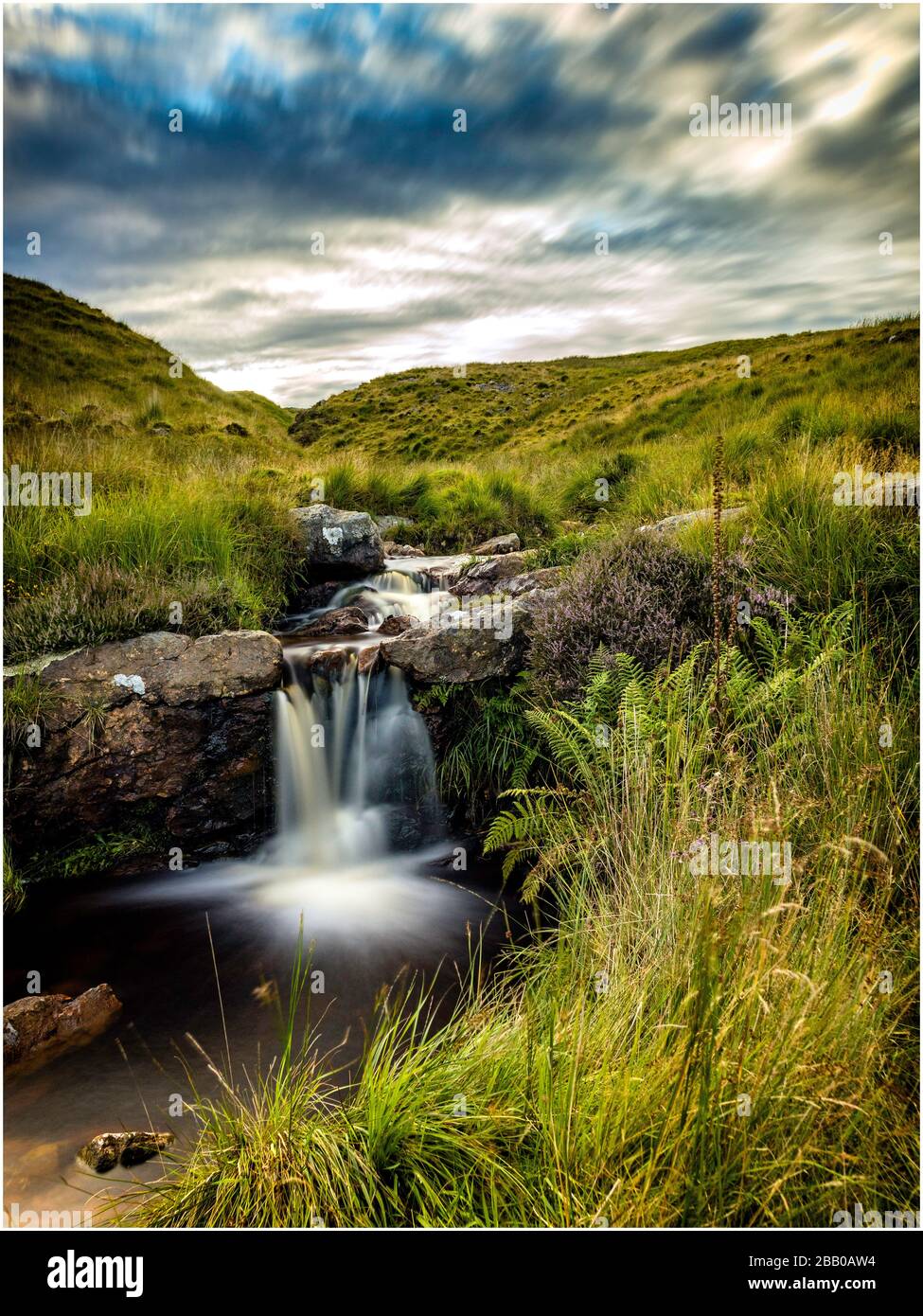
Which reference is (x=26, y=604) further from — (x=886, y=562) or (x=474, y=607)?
(x=886, y=562)

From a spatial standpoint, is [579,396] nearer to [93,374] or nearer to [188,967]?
[93,374]

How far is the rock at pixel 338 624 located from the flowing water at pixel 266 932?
0.43 m

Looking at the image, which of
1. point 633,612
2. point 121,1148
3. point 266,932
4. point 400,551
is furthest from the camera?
point 400,551

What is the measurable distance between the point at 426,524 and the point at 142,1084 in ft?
35.6

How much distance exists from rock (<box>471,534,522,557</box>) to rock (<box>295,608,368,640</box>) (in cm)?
310

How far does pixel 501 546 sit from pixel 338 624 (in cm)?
378

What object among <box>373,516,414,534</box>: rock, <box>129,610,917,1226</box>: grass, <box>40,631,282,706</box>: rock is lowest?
<box>129,610,917,1226</box>: grass

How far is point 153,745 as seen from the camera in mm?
5457

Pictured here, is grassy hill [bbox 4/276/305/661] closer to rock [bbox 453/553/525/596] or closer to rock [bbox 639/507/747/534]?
rock [bbox 453/553/525/596]

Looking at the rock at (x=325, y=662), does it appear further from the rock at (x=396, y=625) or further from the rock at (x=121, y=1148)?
the rock at (x=121, y=1148)

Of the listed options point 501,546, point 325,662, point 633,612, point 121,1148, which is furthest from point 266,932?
point 501,546

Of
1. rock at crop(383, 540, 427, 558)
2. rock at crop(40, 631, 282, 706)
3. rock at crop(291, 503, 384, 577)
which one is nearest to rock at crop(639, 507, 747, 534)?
rock at crop(40, 631, 282, 706)

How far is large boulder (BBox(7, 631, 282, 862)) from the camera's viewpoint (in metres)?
5.16
